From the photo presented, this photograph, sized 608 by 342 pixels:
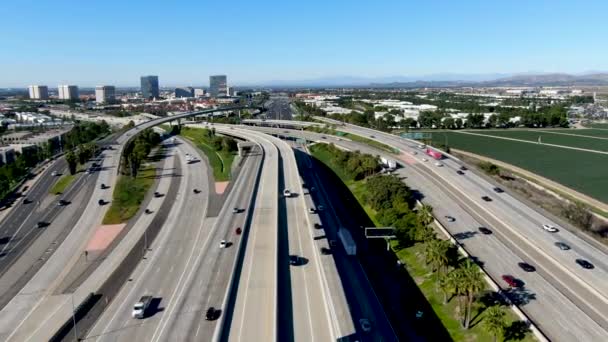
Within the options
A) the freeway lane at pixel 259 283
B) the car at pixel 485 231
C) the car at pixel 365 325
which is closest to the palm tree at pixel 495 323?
the car at pixel 365 325

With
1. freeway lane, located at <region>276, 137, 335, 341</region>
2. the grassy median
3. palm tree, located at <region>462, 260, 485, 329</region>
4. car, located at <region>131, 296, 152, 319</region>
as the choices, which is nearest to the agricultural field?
palm tree, located at <region>462, 260, 485, 329</region>

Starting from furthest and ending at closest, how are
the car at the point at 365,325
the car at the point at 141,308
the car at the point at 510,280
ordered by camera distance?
the car at the point at 510,280 < the car at the point at 141,308 < the car at the point at 365,325

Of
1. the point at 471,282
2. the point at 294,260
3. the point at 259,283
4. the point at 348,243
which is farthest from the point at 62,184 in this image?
the point at 471,282

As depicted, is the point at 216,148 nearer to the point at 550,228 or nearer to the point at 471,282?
the point at 550,228

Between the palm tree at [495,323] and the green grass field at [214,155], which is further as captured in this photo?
the green grass field at [214,155]

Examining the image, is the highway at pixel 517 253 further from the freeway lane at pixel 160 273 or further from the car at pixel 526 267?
the freeway lane at pixel 160 273

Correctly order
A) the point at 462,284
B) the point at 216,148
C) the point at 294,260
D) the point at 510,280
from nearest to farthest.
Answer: the point at 462,284 → the point at 510,280 → the point at 294,260 → the point at 216,148

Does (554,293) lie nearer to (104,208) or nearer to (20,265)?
(20,265)
